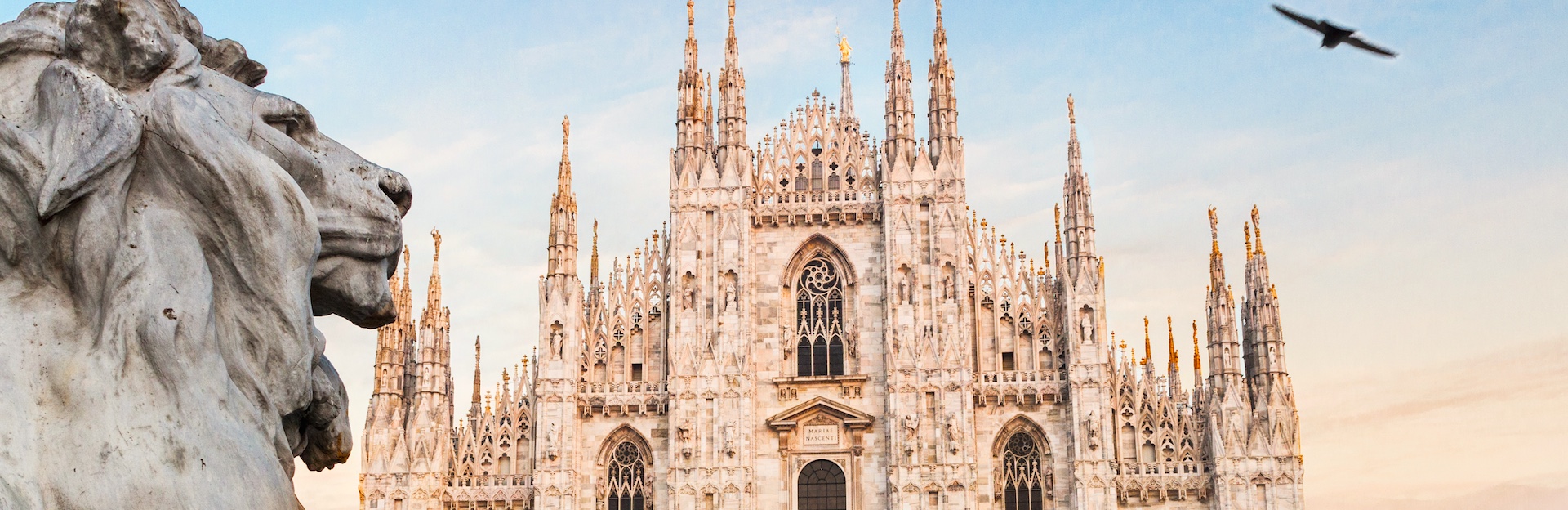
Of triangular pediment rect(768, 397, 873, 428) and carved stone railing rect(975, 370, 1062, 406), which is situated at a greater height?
carved stone railing rect(975, 370, 1062, 406)

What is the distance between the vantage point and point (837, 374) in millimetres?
35562

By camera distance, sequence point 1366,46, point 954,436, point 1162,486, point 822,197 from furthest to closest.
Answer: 1. point 822,197
2. point 1162,486
3. point 954,436
4. point 1366,46

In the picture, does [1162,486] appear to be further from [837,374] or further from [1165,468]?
[837,374]

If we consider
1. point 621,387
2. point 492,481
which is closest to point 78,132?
point 621,387

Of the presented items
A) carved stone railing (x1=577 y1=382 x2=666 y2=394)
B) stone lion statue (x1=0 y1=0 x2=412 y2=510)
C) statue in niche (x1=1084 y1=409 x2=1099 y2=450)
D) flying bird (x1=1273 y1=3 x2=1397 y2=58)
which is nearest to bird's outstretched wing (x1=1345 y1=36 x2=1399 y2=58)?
flying bird (x1=1273 y1=3 x2=1397 y2=58)

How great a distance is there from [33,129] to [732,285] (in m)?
29.4

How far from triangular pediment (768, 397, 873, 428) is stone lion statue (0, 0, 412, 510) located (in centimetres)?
2819

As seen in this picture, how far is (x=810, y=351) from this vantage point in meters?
35.8

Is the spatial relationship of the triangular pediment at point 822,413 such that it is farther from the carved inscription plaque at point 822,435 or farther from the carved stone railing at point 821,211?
the carved stone railing at point 821,211

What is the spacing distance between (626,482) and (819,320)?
223 inches

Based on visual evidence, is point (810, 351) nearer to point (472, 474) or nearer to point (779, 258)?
point (779, 258)

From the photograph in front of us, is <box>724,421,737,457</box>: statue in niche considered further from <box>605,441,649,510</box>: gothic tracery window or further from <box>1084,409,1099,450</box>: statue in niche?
<box>1084,409,1099,450</box>: statue in niche

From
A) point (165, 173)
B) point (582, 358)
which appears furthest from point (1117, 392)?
point (165, 173)

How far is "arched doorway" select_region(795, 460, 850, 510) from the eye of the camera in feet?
114
